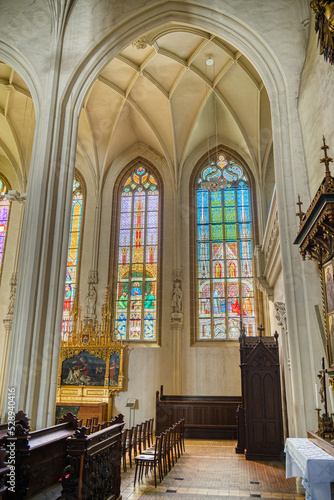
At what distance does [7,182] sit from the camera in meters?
16.5

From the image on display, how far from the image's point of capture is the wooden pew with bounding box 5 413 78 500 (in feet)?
11.5

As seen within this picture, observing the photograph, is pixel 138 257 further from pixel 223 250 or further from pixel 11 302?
pixel 11 302

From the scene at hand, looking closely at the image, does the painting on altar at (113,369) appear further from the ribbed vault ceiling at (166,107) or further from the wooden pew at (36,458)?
the wooden pew at (36,458)

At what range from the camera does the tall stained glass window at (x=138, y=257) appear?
46.2ft

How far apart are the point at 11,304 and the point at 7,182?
506 cm

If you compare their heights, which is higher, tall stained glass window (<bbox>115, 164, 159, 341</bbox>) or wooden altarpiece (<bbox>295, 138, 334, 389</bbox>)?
tall stained glass window (<bbox>115, 164, 159, 341</bbox>)

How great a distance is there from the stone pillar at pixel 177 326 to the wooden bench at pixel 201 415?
105cm

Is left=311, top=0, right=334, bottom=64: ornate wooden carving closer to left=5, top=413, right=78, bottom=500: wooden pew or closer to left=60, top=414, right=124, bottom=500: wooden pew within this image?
left=60, top=414, right=124, bottom=500: wooden pew

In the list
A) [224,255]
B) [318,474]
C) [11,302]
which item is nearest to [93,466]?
[318,474]

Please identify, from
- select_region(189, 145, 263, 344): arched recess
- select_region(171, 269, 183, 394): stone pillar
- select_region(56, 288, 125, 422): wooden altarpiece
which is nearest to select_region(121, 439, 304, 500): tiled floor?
select_region(171, 269, 183, 394): stone pillar

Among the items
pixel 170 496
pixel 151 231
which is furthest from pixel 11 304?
pixel 170 496

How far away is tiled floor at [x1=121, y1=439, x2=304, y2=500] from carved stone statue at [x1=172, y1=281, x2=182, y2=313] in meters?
5.78

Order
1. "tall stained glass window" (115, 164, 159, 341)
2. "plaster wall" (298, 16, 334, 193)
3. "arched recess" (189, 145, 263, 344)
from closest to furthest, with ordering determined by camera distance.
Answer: "plaster wall" (298, 16, 334, 193) → "arched recess" (189, 145, 263, 344) → "tall stained glass window" (115, 164, 159, 341)

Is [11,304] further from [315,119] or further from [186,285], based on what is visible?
[315,119]
